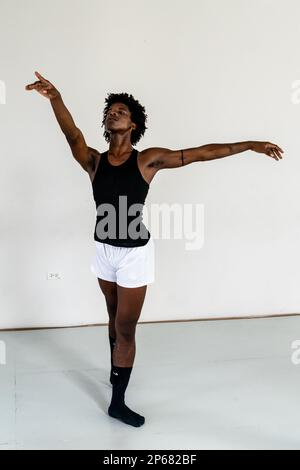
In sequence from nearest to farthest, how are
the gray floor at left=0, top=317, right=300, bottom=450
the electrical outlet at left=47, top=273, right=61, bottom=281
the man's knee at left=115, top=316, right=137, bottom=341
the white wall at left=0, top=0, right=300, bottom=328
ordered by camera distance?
the gray floor at left=0, top=317, right=300, bottom=450 → the man's knee at left=115, top=316, right=137, bottom=341 → the white wall at left=0, top=0, right=300, bottom=328 → the electrical outlet at left=47, top=273, right=61, bottom=281

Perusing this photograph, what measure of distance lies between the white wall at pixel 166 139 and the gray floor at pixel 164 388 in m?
0.29

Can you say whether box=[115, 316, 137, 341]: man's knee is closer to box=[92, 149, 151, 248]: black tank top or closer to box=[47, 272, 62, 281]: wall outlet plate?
box=[92, 149, 151, 248]: black tank top

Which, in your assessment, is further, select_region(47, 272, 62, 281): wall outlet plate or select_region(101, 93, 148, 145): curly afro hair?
select_region(47, 272, 62, 281): wall outlet plate

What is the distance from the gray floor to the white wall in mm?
286

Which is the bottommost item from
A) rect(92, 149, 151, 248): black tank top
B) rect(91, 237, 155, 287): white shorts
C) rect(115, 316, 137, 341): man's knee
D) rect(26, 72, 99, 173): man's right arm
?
rect(115, 316, 137, 341): man's knee

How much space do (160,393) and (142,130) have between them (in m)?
1.40

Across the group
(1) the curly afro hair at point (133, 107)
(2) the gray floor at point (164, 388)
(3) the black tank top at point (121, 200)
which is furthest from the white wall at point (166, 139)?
(3) the black tank top at point (121, 200)

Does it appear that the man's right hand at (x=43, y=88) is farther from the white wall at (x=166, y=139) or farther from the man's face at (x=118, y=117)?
the white wall at (x=166, y=139)

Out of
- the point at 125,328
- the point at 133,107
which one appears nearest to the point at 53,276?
the point at 125,328

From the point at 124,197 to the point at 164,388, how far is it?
1141mm

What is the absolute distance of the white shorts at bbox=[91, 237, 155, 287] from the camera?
103 inches

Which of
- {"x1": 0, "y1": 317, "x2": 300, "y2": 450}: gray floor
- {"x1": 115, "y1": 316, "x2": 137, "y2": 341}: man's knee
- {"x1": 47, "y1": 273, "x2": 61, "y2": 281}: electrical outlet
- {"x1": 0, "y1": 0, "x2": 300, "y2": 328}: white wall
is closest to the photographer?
{"x1": 0, "y1": 317, "x2": 300, "y2": 450}: gray floor

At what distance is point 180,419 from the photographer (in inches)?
107

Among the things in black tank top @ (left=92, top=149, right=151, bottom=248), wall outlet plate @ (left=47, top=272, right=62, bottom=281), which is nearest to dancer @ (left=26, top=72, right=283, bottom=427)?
black tank top @ (left=92, top=149, right=151, bottom=248)
